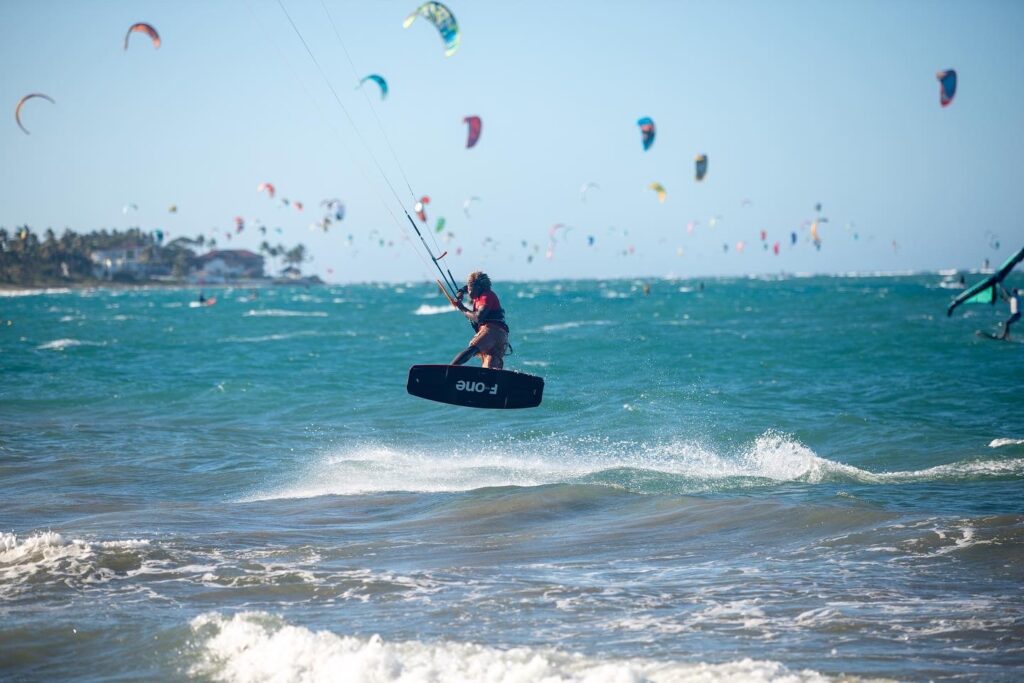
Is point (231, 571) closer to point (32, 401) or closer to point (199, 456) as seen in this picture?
point (199, 456)

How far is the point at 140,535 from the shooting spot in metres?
10.0

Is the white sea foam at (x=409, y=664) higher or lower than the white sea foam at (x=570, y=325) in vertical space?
lower

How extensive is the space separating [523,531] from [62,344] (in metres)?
33.5

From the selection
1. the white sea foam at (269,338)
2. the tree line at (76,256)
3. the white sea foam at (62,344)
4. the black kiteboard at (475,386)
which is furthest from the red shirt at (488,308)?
the tree line at (76,256)

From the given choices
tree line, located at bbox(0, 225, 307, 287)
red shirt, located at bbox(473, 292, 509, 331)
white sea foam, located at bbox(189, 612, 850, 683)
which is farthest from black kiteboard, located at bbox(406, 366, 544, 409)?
tree line, located at bbox(0, 225, 307, 287)

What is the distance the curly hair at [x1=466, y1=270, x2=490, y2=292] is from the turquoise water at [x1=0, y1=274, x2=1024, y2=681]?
252 centimetres

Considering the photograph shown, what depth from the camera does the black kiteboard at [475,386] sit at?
42.1 feet

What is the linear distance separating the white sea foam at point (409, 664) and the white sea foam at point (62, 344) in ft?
108

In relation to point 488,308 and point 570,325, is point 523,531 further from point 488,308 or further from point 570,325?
point 570,325

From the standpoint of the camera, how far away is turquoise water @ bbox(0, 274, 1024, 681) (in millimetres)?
7043

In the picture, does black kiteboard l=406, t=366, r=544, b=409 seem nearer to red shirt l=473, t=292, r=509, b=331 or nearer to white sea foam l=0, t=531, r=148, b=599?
red shirt l=473, t=292, r=509, b=331

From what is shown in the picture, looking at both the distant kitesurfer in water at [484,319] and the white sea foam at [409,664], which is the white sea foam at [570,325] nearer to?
the distant kitesurfer in water at [484,319]

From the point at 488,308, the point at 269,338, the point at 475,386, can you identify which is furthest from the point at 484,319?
the point at 269,338

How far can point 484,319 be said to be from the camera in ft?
41.3
